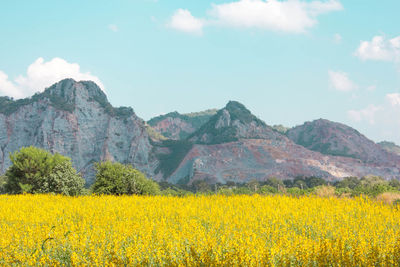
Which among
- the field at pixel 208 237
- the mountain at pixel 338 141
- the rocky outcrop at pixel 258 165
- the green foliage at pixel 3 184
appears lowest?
the green foliage at pixel 3 184

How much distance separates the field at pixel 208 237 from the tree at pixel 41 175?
8.70 metres

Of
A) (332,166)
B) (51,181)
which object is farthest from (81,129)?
(51,181)

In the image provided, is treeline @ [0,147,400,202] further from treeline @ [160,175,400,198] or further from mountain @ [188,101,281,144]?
mountain @ [188,101,281,144]

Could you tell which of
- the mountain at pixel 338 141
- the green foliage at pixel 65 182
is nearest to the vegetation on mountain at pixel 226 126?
the mountain at pixel 338 141

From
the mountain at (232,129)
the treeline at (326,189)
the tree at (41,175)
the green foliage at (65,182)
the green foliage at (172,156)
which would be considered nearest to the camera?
the treeline at (326,189)

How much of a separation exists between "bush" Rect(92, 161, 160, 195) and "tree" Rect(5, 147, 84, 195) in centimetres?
252

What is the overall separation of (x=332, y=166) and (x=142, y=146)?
60.4 m

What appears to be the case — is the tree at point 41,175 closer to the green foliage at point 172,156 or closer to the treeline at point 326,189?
the treeline at point 326,189

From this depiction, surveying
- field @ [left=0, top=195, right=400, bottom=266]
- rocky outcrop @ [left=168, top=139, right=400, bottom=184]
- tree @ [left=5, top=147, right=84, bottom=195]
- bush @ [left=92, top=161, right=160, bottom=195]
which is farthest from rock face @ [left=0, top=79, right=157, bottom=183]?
field @ [left=0, top=195, right=400, bottom=266]

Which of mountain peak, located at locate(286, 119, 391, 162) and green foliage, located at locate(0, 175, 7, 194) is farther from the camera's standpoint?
mountain peak, located at locate(286, 119, 391, 162)

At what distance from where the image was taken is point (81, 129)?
4033 inches

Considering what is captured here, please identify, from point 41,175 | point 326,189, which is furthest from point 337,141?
point 41,175

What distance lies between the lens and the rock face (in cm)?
9631

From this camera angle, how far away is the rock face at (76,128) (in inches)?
3792
